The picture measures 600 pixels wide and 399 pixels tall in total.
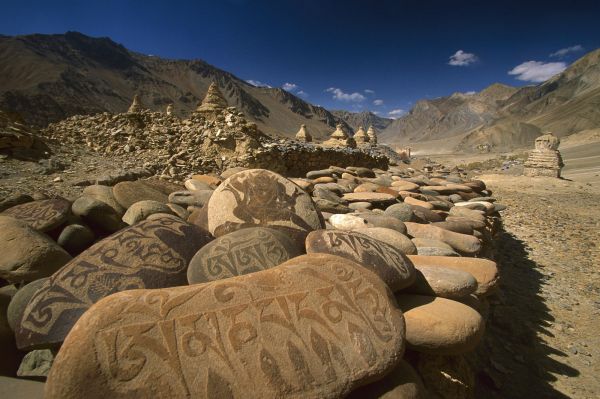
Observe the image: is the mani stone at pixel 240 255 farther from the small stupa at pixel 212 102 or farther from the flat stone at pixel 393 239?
the small stupa at pixel 212 102

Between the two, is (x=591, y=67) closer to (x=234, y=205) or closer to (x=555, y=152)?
(x=555, y=152)

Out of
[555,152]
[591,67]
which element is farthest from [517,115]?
[555,152]

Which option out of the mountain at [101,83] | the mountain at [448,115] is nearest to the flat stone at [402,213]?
the mountain at [101,83]

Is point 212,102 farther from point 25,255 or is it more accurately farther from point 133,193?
point 25,255

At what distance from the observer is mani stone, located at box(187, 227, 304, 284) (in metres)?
1.78

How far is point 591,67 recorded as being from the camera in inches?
2756

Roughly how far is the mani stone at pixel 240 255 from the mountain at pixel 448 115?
325ft

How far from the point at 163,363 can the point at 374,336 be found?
851mm

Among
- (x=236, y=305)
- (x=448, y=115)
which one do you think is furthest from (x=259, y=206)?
(x=448, y=115)

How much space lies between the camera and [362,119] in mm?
150750

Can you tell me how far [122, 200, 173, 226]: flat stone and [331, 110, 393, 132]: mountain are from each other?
129 meters

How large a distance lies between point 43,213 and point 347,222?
2.59 m

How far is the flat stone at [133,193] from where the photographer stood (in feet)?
10.7

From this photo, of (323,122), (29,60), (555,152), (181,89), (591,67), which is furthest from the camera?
(323,122)
